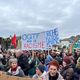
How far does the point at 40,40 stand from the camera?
50.9 ft

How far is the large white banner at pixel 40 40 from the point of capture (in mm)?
15027

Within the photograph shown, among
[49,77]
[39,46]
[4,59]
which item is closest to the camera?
[49,77]

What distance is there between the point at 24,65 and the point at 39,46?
2.35 meters

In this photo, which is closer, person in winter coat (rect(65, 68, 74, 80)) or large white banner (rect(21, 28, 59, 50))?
person in winter coat (rect(65, 68, 74, 80))

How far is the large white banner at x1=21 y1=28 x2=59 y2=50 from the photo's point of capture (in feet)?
49.3

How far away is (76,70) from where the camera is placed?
32.5 ft

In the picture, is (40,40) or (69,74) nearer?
(69,74)

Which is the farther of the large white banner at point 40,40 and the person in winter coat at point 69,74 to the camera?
the large white banner at point 40,40

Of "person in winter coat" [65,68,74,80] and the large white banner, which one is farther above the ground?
the large white banner

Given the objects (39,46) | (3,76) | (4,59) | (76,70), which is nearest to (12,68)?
(3,76)

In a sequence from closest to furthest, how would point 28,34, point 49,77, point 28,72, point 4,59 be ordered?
1. point 49,77
2. point 28,72
3. point 28,34
4. point 4,59

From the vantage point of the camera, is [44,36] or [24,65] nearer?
[24,65]

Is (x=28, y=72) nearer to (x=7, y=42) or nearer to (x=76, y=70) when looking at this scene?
(x=76, y=70)

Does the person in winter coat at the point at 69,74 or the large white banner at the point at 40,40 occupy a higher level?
the large white banner at the point at 40,40
